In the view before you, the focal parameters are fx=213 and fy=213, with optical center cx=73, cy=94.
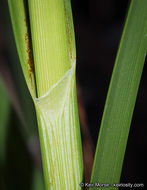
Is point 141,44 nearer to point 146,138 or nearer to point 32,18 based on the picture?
point 32,18

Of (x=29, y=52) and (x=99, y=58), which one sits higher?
(x=29, y=52)

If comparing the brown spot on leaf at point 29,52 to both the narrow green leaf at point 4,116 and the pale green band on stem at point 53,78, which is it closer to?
the pale green band on stem at point 53,78

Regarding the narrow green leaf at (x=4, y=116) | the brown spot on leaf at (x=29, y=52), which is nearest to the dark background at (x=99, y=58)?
the narrow green leaf at (x=4, y=116)

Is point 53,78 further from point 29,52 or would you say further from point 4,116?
point 4,116

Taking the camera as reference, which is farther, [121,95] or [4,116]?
[4,116]

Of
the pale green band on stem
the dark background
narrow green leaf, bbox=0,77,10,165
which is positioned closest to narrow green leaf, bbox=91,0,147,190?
the pale green band on stem

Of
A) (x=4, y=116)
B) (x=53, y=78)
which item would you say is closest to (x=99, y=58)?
(x=4, y=116)

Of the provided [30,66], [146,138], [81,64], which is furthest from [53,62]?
[81,64]

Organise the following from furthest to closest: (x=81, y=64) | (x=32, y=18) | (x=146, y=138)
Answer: (x=81, y=64)
(x=146, y=138)
(x=32, y=18)
